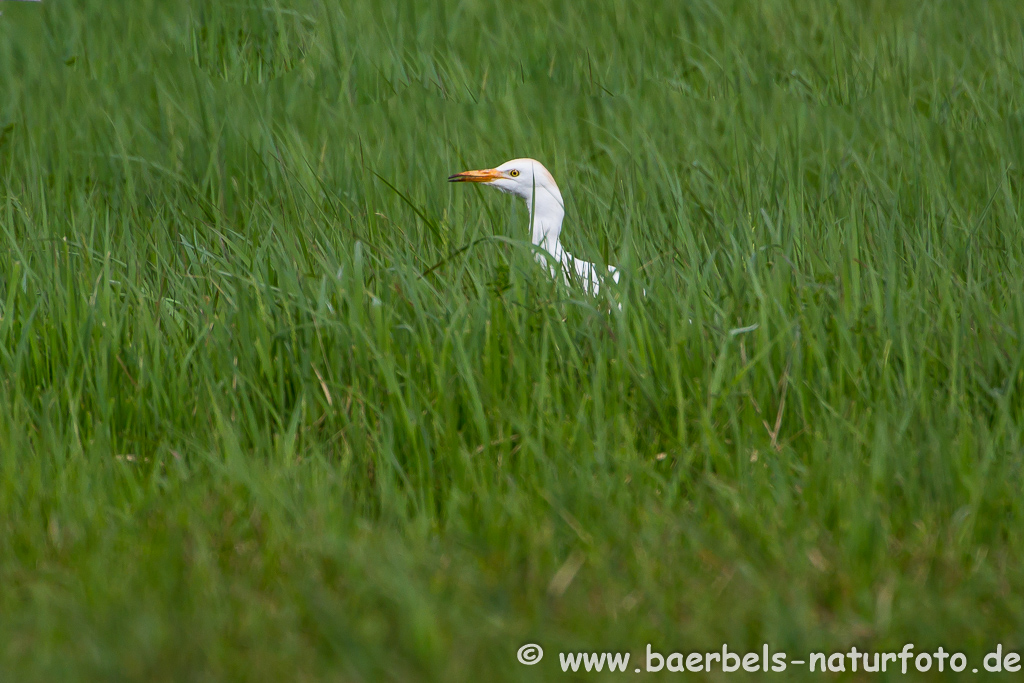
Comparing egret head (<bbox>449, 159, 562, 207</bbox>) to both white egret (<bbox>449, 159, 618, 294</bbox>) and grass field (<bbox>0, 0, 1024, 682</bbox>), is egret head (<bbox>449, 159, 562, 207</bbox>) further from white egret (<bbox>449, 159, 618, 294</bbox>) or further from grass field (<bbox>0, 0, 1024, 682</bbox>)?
grass field (<bbox>0, 0, 1024, 682</bbox>)

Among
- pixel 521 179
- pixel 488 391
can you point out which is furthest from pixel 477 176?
pixel 488 391

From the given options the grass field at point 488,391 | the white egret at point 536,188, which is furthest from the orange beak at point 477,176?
the grass field at point 488,391

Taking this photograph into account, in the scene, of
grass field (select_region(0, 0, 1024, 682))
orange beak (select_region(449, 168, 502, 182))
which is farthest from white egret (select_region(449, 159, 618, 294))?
grass field (select_region(0, 0, 1024, 682))

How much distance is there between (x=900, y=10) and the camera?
669 centimetres

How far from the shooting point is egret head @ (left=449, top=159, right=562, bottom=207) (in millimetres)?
4367

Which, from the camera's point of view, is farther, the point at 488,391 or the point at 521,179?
the point at 521,179

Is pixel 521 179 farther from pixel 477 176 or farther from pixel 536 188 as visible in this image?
pixel 477 176

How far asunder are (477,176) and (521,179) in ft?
0.61

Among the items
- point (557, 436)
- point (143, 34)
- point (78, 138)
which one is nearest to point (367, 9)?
point (143, 34)

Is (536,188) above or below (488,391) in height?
above

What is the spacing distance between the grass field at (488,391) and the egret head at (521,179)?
15cm

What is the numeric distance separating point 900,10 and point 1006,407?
4.59 m

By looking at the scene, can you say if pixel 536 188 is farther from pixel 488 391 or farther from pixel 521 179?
pixel 488 391

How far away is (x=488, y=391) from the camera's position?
3.03m
